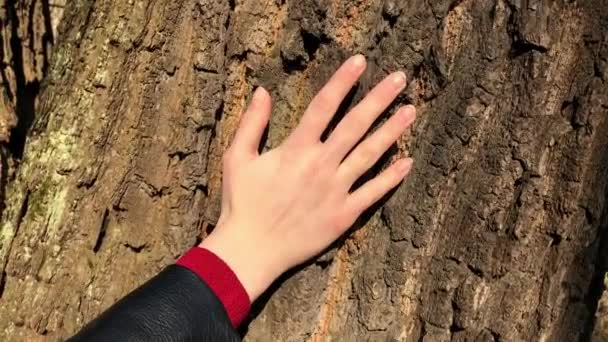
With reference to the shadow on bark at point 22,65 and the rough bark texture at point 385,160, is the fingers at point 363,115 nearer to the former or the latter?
the rough bark texture at point 385,160

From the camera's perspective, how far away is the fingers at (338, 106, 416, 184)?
1591 millimetres

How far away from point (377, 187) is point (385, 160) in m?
0.08

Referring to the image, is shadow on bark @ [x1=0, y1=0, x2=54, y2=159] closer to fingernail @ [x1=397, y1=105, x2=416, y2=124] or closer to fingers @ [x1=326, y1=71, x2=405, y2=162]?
fingers @ [x1=326, y1=71, x2=405, y2=162]

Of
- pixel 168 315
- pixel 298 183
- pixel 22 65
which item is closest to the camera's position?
pixel 168 315

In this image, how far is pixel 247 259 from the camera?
1653 millimetres

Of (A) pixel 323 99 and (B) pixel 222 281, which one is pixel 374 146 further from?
(B) pixel 222 281

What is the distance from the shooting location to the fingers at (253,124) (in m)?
1.65

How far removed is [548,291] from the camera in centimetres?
160

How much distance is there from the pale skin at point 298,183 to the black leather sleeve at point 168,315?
0.34 ft

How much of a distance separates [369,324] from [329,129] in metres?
0.46

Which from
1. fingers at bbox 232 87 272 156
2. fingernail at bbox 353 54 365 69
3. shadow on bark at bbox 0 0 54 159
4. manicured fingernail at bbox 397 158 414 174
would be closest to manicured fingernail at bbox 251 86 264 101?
fingers at bbox 232 87 272 156

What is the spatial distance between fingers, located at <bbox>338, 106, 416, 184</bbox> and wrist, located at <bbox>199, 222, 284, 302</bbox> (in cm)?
26

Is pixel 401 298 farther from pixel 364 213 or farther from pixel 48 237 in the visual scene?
pixel 48 237

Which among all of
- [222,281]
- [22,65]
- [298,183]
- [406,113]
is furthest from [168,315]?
[22,65]
